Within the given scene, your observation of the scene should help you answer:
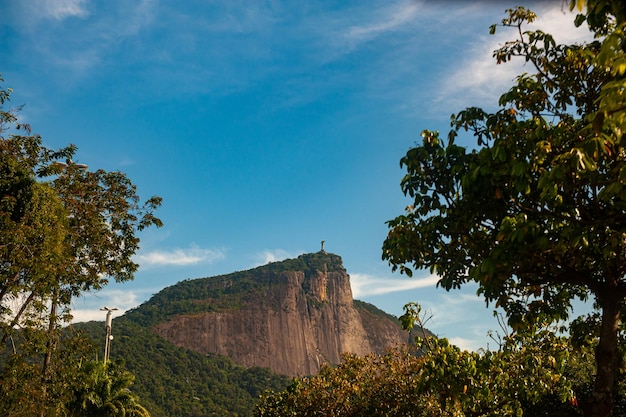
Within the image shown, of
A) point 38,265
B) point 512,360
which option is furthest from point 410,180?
point 38,265

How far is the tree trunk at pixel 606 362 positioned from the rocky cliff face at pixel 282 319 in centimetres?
11276

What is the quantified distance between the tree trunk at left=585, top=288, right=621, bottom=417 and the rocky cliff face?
11276cm

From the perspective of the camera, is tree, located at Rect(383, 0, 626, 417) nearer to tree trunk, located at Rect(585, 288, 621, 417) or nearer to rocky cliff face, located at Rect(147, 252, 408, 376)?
tree trunk, located at Rect(585, 288, 621, 417)

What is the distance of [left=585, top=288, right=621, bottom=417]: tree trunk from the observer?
19.3 feet

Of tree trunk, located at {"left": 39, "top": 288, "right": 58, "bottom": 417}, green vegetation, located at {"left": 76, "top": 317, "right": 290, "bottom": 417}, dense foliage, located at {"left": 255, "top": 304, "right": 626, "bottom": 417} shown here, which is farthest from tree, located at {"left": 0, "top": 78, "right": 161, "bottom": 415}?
green vegetation, located at {"left": 76, "top": 317, "right": 290, "bottom": 417}

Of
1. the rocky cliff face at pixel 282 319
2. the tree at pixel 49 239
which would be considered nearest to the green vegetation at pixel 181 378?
the rocky cliff face at pixel 282 319

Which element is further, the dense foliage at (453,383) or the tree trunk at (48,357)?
the tree trunk at (48,357)

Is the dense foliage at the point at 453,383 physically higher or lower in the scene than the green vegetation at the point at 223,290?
lower

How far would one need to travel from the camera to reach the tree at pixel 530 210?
5.35m

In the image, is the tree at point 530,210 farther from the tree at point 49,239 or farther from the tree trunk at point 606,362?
the tree at point 49,239

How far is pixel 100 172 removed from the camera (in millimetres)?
18266

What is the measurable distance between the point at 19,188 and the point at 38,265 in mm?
1985

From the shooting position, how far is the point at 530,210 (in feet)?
18.4

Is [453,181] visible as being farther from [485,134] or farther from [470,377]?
[470,377]
